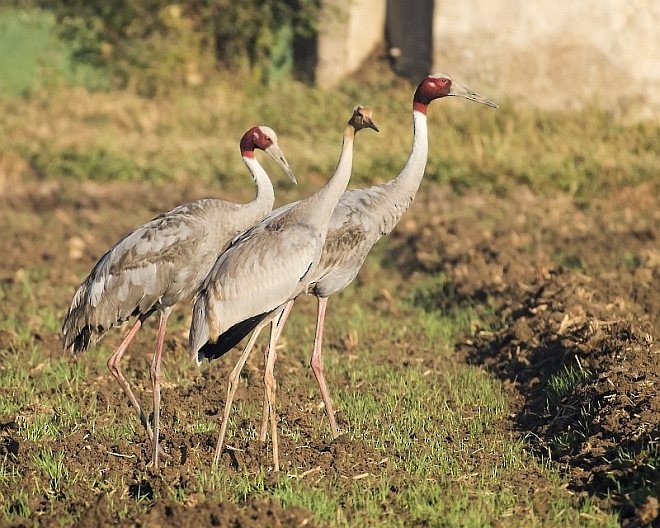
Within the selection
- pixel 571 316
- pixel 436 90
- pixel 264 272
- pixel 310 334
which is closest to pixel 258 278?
pixel 264 272

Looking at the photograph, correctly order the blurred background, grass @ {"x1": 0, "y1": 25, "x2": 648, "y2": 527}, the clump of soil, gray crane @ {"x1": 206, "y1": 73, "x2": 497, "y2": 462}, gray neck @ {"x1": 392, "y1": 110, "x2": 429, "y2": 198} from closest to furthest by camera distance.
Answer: grass @ {"x1": 0, "y1": 25, "x2": 648, "y2": 527} < the clump of soil < gray crane @ {"x1": 206, "y1": 73, "x2": 497, "y2": 462} < gray neck @ {"x1": 392, "y1": 110, "x2": 429, "y2": 198} < the blurred background

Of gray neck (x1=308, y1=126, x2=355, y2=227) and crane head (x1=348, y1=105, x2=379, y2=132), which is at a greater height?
crane head (x1=348, y1=105, x2=379, y2=132)

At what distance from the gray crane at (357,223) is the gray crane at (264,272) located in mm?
232

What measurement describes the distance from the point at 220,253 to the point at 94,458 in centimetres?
104

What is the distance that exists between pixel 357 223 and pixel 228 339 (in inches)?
34.1

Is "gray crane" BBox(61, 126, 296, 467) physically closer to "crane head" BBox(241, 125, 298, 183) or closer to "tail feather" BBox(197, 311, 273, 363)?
"crane head" BBox(241, 125, 298, 183)

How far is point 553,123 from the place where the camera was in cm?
1263

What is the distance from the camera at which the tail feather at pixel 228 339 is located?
17.4 ft

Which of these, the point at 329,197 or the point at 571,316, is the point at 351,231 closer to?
the point at 329,197

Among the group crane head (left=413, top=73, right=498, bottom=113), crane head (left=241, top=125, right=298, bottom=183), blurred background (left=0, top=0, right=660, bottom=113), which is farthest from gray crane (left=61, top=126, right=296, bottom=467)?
blurred background (left=0, top=0, right=660, bottom=113)

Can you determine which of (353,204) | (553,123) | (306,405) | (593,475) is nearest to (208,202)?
(353,204)

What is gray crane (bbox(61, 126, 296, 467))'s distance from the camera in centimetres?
560

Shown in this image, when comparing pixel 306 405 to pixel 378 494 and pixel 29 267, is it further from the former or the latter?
pixel 29 267

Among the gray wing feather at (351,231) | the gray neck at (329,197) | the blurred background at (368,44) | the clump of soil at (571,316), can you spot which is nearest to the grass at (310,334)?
the clump of soil at (571,316)
